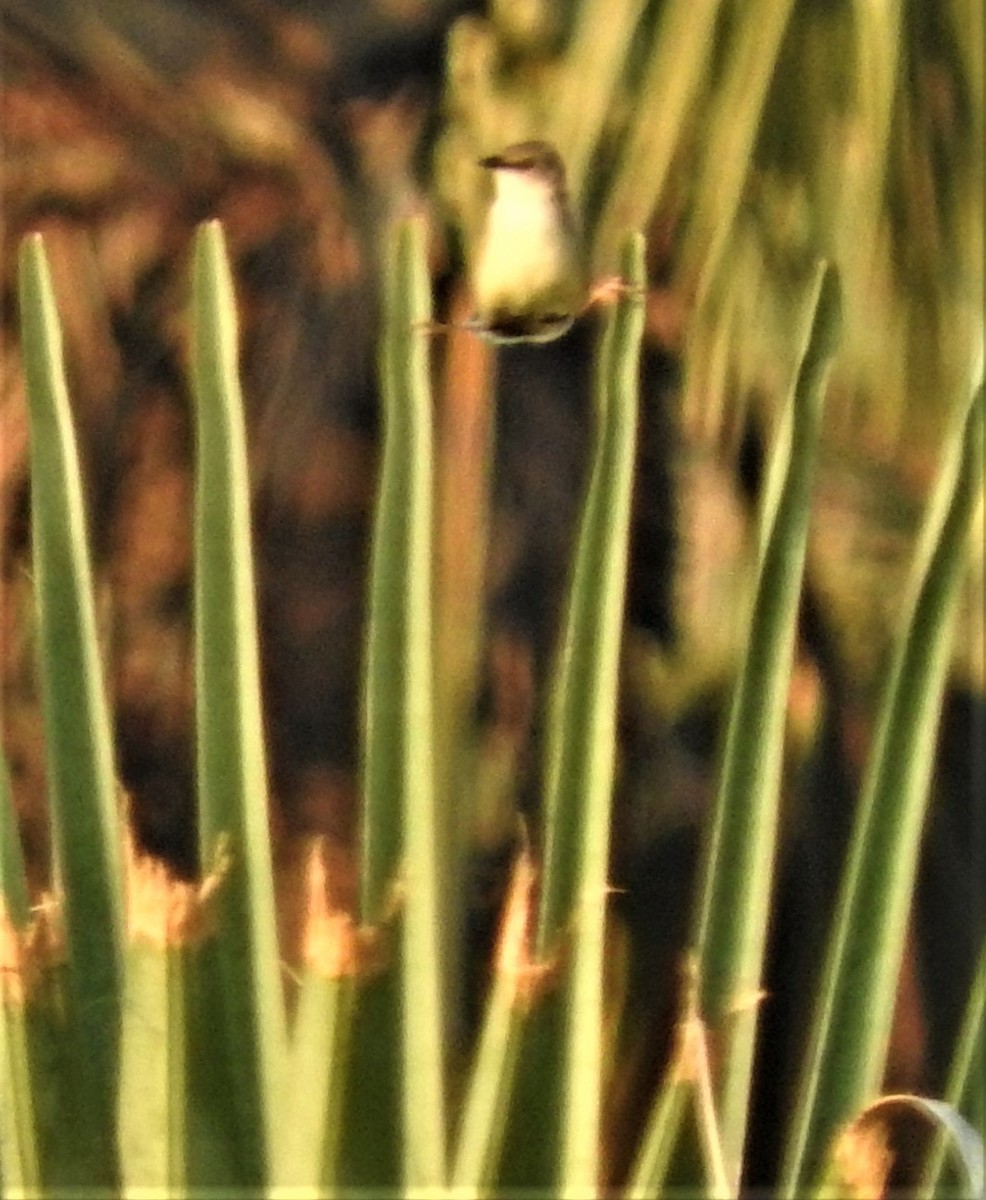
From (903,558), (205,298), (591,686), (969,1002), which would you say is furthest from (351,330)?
(969,1002)

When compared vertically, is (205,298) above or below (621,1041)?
above

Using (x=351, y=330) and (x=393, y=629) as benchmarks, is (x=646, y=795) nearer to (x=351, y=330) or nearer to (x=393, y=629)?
(x=393, y=629)

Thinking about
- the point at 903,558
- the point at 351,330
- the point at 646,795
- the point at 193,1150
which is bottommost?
the point at 193,1150
